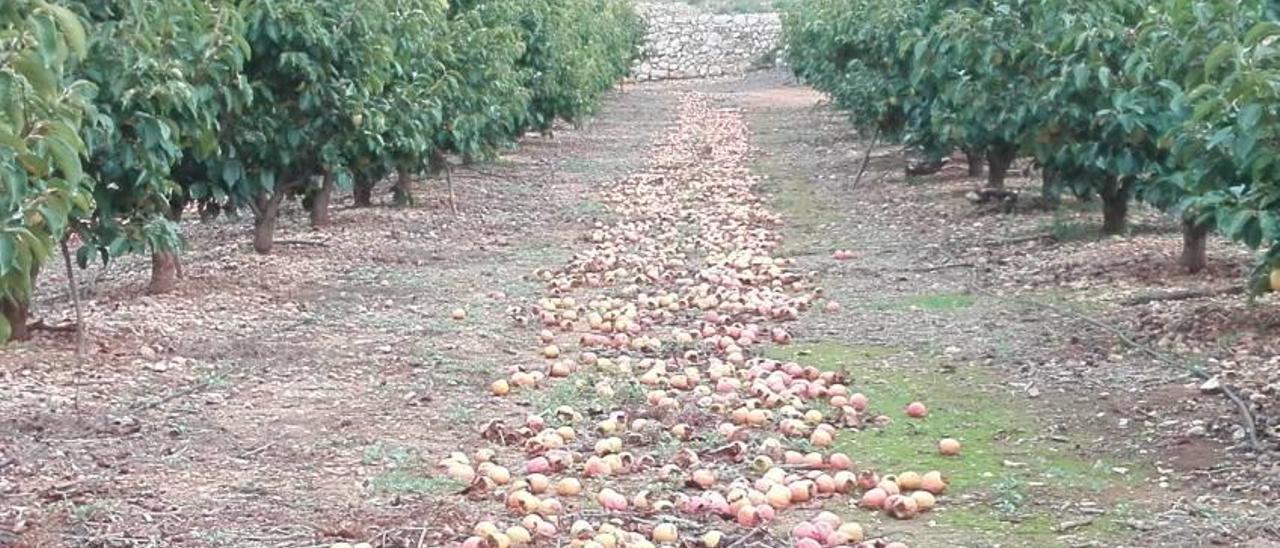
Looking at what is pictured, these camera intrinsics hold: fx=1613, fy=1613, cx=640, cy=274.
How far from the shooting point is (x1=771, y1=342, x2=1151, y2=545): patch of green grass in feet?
17.2

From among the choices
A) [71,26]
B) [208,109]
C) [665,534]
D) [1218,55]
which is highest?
[71,26]

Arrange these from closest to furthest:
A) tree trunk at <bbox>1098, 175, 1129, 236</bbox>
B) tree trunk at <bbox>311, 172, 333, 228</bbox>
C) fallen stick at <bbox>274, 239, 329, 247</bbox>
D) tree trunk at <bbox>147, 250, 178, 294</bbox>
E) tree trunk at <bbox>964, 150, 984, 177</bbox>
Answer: tree trunk at <bbox>147, 250, 178, 294</bbox> → tree trunk at <bbox>1098, 175, 1129, 236</bbox> → fallen stick at <bbox>274, 239, 329, 247</bbox> → tree trunk at <bbox>311, 172, 333, 228</bbox> → tree trunk at <bbox>964, 150, 984, 177</bbox>

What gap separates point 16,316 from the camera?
8.12 m

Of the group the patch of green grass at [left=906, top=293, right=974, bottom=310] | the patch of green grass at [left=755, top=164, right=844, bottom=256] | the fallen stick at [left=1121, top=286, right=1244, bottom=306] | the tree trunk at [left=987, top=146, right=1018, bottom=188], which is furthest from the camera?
the tree trunk at [left=987, top=146, right=1018, bottom=188]

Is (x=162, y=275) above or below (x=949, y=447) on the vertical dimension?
below

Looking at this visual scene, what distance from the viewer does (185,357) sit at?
8000mm

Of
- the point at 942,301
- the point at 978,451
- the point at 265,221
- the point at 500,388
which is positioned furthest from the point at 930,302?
the point at 265,221

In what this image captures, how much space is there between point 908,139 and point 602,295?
7257 mm

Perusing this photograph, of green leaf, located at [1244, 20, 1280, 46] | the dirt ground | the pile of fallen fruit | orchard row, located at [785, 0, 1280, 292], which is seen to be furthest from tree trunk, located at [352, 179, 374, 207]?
green leaf, located at [1244, 20, 1280, 46]

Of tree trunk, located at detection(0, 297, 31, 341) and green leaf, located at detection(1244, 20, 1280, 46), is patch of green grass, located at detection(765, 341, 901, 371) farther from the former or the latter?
tree trunk, located at detection(0, 297, 31, 341)

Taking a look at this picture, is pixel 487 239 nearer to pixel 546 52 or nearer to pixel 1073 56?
pixel 1073 56

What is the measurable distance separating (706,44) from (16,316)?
183ft

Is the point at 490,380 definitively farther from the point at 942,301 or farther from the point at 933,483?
the point at 942,301

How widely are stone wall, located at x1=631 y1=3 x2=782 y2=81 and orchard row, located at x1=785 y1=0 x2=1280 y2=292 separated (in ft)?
127
